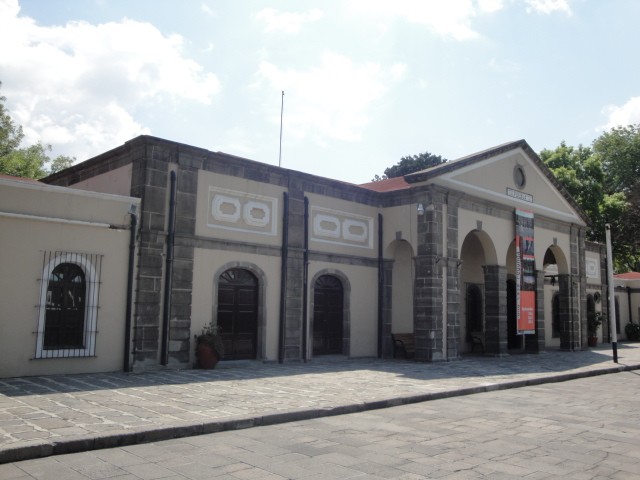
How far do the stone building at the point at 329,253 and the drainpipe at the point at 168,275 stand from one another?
31 mm

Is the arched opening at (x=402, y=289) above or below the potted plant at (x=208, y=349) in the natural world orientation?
above

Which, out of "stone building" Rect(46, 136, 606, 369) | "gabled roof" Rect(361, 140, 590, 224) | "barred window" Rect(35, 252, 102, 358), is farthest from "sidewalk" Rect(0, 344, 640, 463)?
"gabled roof" Rect(361, 140, 590, 224)

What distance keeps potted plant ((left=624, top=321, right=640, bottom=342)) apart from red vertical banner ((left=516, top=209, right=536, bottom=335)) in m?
12.8

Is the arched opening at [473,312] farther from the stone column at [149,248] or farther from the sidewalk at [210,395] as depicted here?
the stone column at [149,248]

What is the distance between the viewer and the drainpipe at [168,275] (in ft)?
41.3

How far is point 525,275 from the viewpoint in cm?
1973

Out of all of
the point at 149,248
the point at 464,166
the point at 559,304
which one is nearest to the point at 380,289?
the point at 464,166

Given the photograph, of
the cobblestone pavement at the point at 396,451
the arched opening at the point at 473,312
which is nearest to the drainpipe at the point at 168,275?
the cobblestone pavement at the point at 396,451

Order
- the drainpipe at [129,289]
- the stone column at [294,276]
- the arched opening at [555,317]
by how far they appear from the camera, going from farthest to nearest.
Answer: the arched opening at [555,317], the stone column at [294,276], the drainpipe at [129,289]

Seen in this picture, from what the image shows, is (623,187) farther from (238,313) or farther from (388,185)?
(238,313)

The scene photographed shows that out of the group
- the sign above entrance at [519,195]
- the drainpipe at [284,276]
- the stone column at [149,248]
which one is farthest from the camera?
the sign above entrance at [519,195]

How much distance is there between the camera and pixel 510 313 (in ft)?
75.8

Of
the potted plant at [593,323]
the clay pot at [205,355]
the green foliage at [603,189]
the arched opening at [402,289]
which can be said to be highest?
the green foliage at [603,189]

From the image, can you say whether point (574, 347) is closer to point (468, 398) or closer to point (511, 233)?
point (511, 233)
